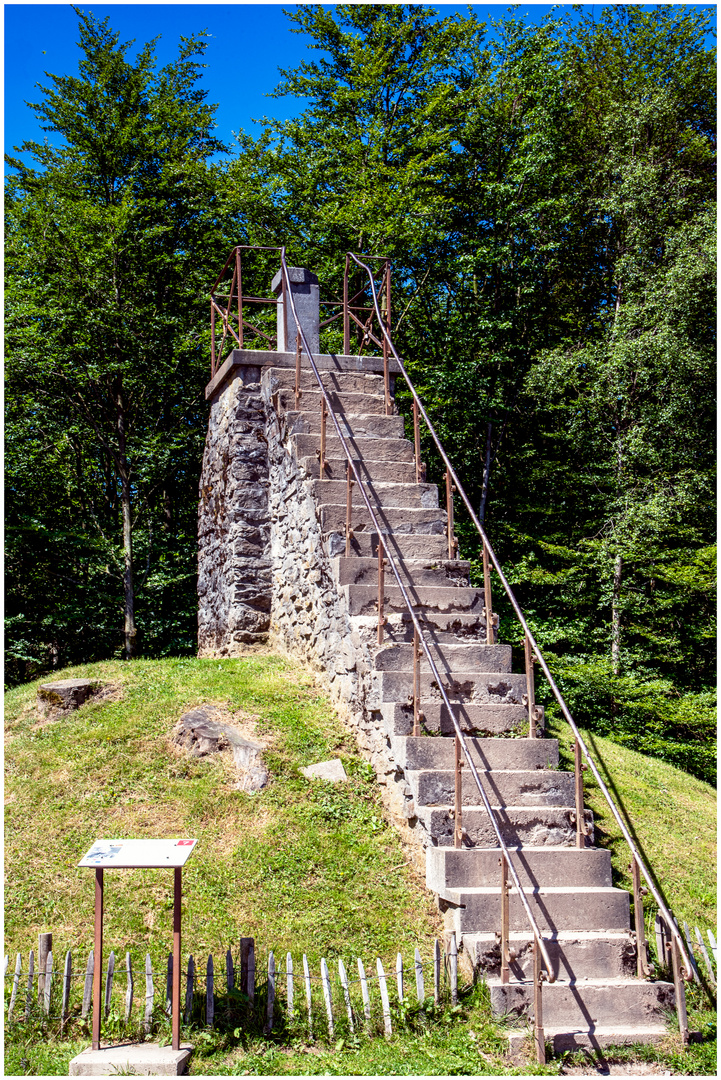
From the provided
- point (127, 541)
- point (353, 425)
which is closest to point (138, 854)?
point (353, 425)

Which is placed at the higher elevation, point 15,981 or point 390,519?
point 390,519

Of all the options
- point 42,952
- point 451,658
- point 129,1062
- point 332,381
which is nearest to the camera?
point 129,1062

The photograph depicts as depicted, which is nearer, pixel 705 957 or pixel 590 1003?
pixel 590 1003

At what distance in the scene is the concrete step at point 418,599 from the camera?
8508 millimetres

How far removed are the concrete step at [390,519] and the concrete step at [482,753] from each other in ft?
8.76

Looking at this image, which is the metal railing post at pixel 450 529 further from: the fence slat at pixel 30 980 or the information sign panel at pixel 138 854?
the fence slat at pixel 30 980

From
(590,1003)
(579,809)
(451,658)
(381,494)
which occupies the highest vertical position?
(381,494)

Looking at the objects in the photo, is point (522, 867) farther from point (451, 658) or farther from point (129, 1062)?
point (129, 1062)

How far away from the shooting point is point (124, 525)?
19.3 m

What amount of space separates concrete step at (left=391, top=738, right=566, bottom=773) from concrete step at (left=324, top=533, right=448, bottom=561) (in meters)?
2.29

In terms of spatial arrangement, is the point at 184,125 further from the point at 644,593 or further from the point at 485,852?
the point at 485,852

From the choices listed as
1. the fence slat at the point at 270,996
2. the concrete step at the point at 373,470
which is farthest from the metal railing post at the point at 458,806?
the concrete step at the point at 373,470

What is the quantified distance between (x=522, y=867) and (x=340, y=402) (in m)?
5.99

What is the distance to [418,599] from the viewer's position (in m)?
8.59
